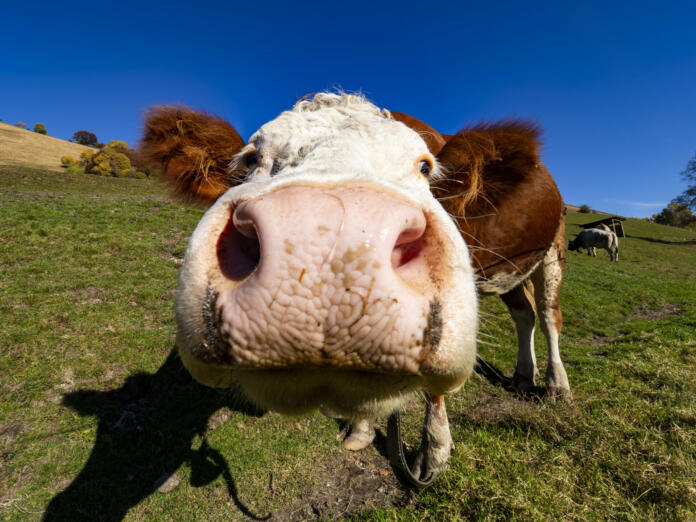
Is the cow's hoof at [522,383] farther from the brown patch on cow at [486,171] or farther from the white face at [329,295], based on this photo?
the white face at [329,295]

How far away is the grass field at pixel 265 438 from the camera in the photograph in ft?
8.05

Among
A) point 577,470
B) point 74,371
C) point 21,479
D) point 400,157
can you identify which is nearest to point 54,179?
point 74,371

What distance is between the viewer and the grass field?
246 cm

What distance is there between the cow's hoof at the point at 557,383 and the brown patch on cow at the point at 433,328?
372 centimetres

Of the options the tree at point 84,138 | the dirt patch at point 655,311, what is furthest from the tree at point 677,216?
the tree at point 84,138

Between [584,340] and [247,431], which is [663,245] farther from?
[247,431]

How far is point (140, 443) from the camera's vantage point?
10.6 feet

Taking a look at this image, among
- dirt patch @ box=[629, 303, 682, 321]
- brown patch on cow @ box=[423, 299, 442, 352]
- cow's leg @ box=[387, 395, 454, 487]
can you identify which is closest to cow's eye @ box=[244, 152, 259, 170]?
brown patch on cow @ box=[423, 299, 442, 352]

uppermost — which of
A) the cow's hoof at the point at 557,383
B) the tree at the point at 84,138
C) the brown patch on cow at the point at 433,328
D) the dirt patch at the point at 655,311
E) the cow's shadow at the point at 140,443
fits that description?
the tree at the point at 84,138

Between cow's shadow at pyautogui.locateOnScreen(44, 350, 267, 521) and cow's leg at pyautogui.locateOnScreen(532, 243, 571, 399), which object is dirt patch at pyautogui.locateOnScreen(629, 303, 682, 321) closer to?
cow's leg at pyautogui.locateOnScreen(532, 243, 571, 399)

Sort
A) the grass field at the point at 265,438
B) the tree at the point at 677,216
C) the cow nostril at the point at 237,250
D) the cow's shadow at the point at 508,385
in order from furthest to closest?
the tree at the point at 677,216 < the cow's shadow at the point at 508,385 < the grass field at the point at 265,438 < the cow nostril at the point at 237,250

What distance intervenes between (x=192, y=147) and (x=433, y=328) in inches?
99.9

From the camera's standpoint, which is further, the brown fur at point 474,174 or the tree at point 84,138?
the tree at point 84,138

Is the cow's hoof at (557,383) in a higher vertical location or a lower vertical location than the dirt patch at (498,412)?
higher
